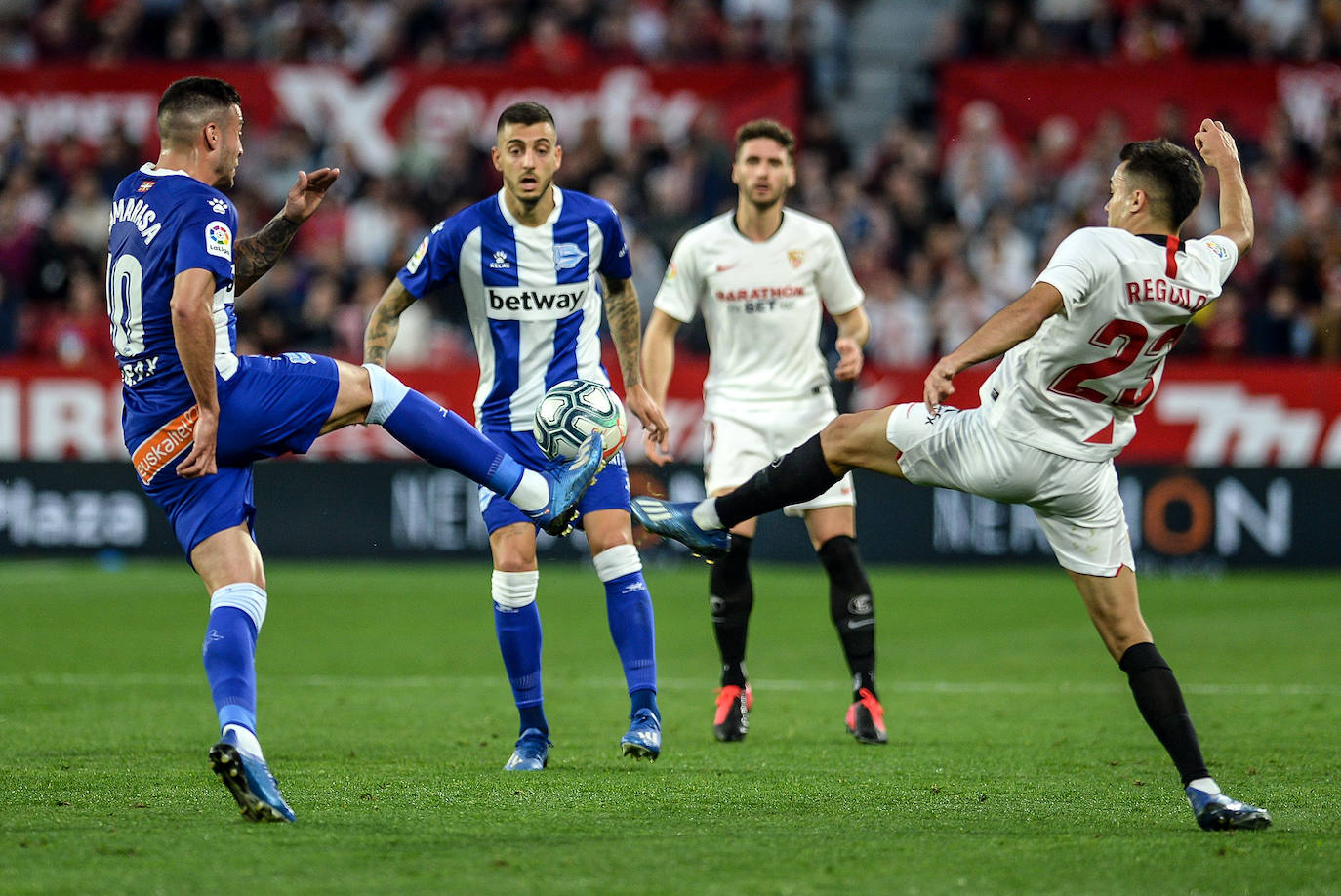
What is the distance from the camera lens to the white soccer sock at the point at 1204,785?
203 inches

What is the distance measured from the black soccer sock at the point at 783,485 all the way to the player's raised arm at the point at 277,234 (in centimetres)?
182

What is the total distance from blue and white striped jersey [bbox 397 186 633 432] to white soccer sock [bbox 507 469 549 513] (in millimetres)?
929

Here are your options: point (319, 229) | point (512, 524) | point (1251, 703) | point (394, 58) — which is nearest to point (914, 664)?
point (1251, 703)

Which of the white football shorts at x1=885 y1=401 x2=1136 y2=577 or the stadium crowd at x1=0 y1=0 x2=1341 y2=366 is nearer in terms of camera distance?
the white football shorts at x1=885 y1=401 x2=1136 y2=577

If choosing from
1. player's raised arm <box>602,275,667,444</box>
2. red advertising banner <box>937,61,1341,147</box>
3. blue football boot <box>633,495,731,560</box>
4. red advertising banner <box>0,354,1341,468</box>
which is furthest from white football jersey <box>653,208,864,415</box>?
red advertising banner <box>937,61,1341,147</box>

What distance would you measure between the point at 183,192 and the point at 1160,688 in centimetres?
346

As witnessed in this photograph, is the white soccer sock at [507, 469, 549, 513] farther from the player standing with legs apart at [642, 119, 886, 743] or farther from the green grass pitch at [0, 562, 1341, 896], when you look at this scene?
the player standing with legs apart at [642, 119, 886, 743]

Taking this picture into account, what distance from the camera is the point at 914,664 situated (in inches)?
395

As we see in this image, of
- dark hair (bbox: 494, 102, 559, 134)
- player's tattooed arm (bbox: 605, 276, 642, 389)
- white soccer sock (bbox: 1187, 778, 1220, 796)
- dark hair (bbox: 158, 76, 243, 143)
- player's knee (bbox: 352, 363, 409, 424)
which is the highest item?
dark hair (bbox: 494, 102, 559, 134)

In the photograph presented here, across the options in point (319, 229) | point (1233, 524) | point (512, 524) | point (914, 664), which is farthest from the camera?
point (319, 229)

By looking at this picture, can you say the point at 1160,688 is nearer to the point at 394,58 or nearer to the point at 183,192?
the point at 183,192

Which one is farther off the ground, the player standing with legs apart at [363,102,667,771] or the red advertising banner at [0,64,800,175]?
the red advertising banner at [0,64,800,175]

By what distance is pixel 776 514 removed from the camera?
15258mm

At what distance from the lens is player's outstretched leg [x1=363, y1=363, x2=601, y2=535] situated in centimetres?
567
